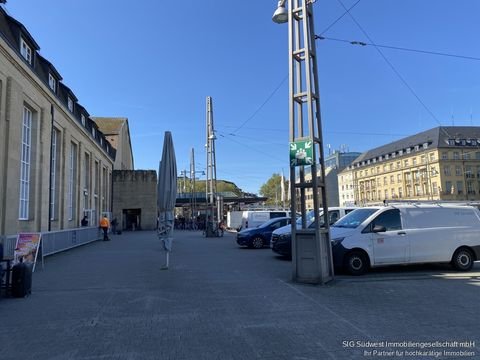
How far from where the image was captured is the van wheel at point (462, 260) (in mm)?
11453

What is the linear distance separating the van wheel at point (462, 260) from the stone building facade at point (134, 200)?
40.6 m

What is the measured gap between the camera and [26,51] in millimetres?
18266

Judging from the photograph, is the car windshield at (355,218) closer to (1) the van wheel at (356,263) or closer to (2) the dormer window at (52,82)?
(1) the van wheel at (356,263)

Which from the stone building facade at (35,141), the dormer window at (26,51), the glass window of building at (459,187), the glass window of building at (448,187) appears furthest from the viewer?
the glass window of building at (459,187)

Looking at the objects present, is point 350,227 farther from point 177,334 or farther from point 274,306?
point 177,334

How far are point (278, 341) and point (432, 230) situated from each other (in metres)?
7.78

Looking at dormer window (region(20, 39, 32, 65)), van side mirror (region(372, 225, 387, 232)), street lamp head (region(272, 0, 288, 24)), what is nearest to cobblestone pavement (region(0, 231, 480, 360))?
van side mirror (region(372, 225, 387, 232))

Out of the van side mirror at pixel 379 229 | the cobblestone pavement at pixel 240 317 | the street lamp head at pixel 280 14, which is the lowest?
the cobblestone pavement at pixel 240 317

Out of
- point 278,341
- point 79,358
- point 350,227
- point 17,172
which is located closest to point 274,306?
point 278,341

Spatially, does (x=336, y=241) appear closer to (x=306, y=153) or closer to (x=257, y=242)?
(x=306, y=153)

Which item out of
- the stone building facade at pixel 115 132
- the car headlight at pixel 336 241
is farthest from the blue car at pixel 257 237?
the stone building facade at pixel 115 132

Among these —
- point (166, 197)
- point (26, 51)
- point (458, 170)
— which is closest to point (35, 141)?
point (26, 51)

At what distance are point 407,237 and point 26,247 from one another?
10043mm

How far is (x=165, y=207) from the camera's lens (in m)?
12.4
